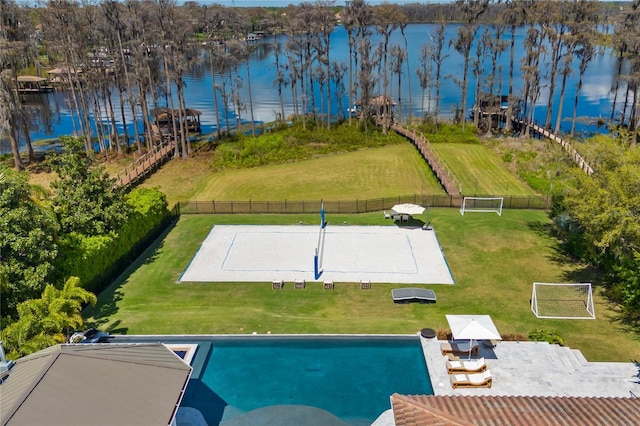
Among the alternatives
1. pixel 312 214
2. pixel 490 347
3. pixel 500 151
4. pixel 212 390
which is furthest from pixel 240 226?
pixel 500 151

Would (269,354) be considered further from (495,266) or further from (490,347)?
(495,266)

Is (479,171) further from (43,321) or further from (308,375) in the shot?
(43,321)

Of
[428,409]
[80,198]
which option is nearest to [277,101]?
[80,198]

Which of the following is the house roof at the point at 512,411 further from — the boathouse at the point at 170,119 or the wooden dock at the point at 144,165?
the boathouse at the point at 170,119

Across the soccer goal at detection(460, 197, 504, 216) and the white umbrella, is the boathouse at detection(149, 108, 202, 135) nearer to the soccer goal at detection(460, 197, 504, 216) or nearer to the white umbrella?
the white umbrella

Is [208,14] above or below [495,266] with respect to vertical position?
above

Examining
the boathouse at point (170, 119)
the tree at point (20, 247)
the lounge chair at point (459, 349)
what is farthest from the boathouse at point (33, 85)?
the lounge chair at point (459, 349)
